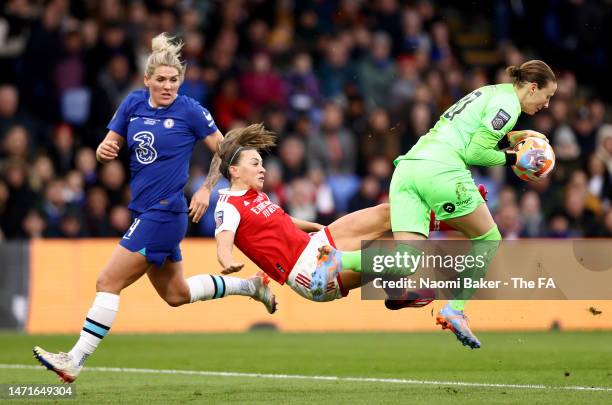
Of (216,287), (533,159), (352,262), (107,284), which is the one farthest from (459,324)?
(107,284)

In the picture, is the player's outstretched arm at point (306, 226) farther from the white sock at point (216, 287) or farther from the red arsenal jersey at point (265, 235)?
the white sock at point (216, 287)

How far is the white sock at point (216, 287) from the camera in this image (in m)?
10.8

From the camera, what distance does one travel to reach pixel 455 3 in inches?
914

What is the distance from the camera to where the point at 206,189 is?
10336 millimetres

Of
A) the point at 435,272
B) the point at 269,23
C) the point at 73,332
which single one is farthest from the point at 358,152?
the point at 435,272

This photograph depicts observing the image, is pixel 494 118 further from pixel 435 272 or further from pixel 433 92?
pixel 433 92

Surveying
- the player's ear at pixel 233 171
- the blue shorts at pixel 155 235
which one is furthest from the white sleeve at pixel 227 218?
the blue shorts at pixel 155 235

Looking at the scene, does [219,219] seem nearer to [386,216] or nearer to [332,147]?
[386,216]

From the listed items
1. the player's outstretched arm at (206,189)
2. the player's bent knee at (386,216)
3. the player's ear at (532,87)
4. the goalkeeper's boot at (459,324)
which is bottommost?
the goalkeeper's boot at (459,324)

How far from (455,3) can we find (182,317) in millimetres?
9299

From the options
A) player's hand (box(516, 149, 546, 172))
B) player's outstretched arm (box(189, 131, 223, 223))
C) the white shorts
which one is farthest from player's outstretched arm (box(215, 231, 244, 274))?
player's hand (box(516, 149, 546, 172))

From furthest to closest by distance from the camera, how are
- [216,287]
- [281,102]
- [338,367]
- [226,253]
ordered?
1. [281,102]
2. [338,367]
3. [216,287]
4. [226,253]

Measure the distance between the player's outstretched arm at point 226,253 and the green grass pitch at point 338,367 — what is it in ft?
3.24

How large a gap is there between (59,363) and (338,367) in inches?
129
